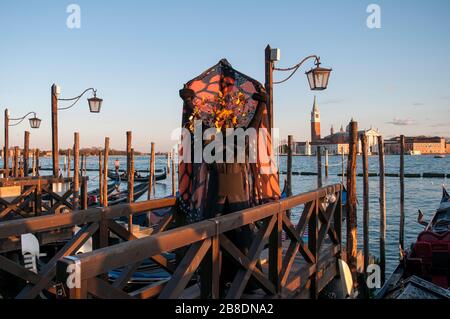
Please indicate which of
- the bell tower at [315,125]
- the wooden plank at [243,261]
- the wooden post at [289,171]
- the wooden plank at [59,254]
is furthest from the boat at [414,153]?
the wooden plank at [59,254]

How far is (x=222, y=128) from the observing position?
3686 mm

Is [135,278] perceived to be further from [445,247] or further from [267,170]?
[445,247]

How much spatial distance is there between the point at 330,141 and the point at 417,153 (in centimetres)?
3848

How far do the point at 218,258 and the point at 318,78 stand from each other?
397 cm

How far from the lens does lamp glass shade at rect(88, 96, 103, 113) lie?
930 centimetres

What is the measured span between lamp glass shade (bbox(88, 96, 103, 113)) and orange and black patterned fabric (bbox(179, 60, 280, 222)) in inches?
235

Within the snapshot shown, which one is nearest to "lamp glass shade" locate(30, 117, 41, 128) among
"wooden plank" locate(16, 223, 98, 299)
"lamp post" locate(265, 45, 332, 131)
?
"lamp post" locate(265, 45, 332, 131)

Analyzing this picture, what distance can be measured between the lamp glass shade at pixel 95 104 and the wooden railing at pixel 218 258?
6193 millimetres

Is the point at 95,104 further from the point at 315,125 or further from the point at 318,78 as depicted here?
the point at 315,125

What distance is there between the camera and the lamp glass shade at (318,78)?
582cm

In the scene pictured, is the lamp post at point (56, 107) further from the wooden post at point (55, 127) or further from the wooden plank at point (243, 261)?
the wooden plank at point (243, 261)

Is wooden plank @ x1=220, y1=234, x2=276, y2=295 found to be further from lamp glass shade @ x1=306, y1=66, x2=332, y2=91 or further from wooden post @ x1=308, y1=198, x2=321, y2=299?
lamp glass shade @ x1=306, y1=66, x2=332, y2=91

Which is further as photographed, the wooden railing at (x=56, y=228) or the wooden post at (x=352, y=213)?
the wooden post at (x=352, y=213)
